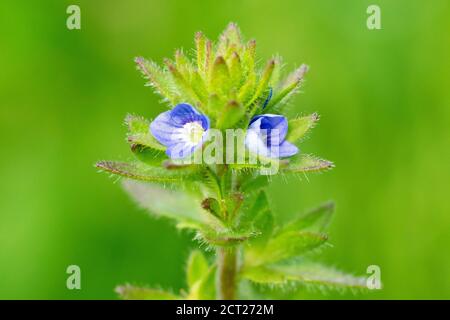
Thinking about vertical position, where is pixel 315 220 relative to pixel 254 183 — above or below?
below

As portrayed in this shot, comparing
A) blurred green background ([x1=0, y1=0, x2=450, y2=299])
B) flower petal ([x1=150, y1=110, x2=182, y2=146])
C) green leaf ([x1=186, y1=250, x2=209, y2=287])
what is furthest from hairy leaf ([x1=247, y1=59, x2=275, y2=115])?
blurred green background ([x1=0, y1=0, x2=450, y2=299])

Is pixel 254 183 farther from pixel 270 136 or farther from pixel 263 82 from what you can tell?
pixel 263 82

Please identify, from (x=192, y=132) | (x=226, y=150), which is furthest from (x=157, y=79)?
(x=226, y=150)

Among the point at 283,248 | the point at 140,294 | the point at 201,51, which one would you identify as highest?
the point at 201,51

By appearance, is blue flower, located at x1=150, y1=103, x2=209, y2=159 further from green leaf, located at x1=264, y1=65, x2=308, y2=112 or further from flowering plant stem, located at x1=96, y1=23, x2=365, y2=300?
green leaf, located at x1=264, y1=65, x2=308, y2=112

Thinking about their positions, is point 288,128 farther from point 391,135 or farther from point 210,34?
point 210,34

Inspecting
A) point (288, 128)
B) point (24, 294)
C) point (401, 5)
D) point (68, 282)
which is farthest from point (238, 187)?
point (401, 5)
